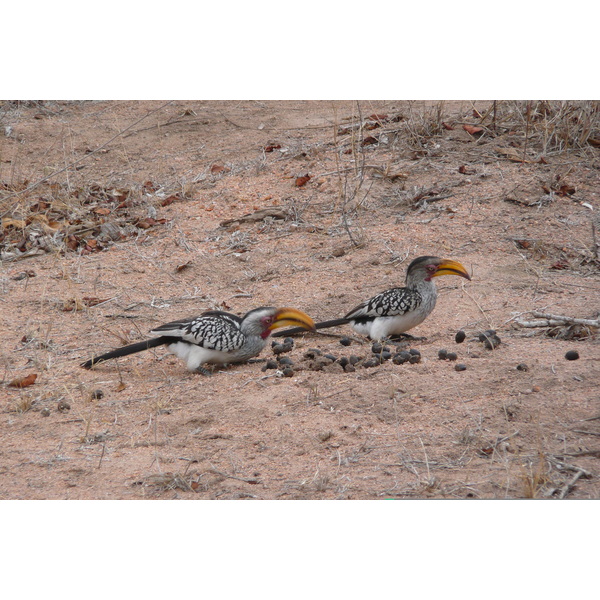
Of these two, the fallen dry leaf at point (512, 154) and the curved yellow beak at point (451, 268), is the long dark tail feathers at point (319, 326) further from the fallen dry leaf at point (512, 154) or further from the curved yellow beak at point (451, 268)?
the fallen dry leaf at point (512, 154)

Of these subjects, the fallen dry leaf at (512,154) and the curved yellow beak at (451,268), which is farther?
the fallen dry leaf at (512,154)

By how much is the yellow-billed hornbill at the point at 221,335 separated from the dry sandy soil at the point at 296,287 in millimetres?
129

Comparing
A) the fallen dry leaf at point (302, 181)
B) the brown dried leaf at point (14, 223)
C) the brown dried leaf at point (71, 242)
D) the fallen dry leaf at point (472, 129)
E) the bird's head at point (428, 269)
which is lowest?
the bird's head at point (428, 269)

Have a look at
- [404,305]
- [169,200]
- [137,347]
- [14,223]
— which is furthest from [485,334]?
[14,223]

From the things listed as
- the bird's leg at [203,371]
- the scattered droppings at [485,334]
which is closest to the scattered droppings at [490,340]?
the scattered droppings at [485,334]

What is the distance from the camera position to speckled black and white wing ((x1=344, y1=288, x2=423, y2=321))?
4992mm

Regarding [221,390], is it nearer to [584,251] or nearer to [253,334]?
[253,334]

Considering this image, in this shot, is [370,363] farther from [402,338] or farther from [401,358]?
[402,338]

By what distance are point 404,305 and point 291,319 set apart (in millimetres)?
737

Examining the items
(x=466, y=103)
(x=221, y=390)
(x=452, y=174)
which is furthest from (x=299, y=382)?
(x=466, y=103)

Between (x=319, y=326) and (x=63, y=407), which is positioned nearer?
(x=63, y=407)

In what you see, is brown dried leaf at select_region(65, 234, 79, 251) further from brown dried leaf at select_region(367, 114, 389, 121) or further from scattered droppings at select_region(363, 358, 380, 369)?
scattered droppings at select_region(363, 358, 380, 369)

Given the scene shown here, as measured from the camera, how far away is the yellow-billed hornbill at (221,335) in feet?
15.5

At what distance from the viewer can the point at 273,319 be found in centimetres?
480
